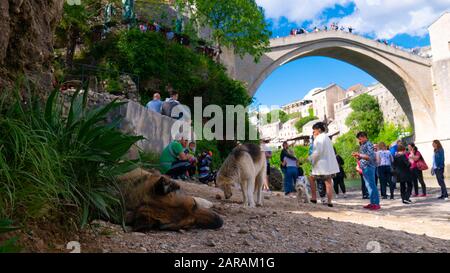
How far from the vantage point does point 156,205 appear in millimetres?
2914

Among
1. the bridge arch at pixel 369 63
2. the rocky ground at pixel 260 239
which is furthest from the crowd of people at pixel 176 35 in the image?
the rocky ground at pixel 260 239

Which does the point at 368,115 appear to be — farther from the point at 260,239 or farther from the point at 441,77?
the point at 260,239

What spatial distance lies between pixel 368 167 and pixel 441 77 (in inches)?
1317

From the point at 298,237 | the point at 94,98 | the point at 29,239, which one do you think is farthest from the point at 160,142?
the point at 29,239

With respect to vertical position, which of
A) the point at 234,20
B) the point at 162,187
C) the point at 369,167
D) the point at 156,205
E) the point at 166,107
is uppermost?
the point at 234,20

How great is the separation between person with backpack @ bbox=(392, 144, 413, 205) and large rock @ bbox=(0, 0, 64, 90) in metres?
8.02

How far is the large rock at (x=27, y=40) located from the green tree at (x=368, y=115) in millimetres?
51915

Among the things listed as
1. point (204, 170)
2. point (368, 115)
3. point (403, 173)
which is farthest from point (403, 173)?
point (368, 115)

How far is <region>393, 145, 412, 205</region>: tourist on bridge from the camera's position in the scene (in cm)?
866

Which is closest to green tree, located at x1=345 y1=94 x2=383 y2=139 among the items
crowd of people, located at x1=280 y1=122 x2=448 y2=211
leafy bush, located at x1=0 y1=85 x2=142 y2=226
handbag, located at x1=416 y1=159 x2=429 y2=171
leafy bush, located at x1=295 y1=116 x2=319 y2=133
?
leafy bush, located at x1=295 y1=116 x2=319 y2=133

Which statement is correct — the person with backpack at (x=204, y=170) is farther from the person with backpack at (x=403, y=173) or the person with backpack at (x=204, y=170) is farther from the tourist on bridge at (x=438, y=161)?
the tourist on bridge at (x=438, y=161)

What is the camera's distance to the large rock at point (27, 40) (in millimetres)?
2516

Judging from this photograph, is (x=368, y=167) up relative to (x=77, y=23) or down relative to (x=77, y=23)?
down
